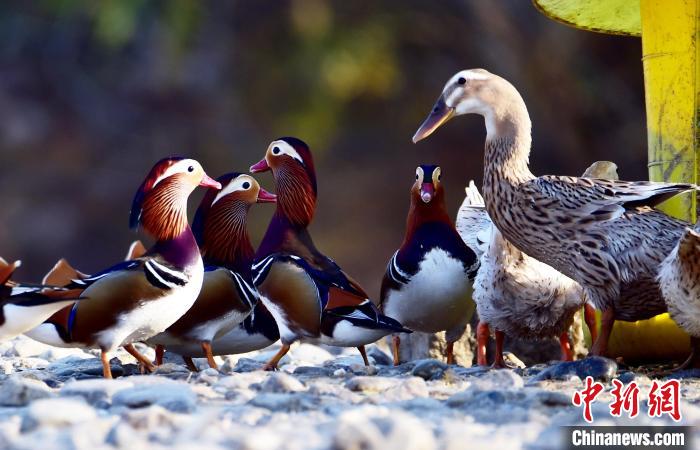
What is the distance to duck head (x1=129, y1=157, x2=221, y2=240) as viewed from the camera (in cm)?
445

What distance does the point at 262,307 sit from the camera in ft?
16.4

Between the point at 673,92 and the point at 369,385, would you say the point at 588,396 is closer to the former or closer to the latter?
the point at 369,385

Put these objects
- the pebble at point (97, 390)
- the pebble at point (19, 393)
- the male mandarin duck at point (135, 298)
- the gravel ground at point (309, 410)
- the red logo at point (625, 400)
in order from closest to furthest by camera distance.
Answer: the gravel ground at point (309, 410), the red logo at point (625, 400), the pebble at point (97, 390), the pebble at point (19, 393), the male mandarin duck at point (135, 298)

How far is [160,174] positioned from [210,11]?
31.6ft

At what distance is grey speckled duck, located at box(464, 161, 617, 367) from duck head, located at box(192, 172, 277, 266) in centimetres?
103

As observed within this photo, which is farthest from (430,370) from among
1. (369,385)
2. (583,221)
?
(583,221)

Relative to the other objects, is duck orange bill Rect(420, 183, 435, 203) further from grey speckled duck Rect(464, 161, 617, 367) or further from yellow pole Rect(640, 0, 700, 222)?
yellow pole Rect(640, 0, 700, 222)

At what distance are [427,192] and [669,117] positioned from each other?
137cm

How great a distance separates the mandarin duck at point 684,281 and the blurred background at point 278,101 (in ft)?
28.0

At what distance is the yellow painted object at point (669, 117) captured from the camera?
5.28 m

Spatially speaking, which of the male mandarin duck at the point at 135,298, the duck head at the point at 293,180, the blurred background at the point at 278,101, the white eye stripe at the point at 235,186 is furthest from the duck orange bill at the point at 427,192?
the blurred background at the point at 278,101

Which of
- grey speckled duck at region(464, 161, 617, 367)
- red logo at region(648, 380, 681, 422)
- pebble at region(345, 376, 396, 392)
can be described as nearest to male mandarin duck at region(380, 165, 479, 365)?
grey speckled duck at region(464, 161, 617, 367)

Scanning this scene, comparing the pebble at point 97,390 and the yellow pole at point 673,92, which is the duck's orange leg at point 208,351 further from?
the yellow pole at point 673,92

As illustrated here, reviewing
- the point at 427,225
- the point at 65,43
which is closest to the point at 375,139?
the point at 65,43
